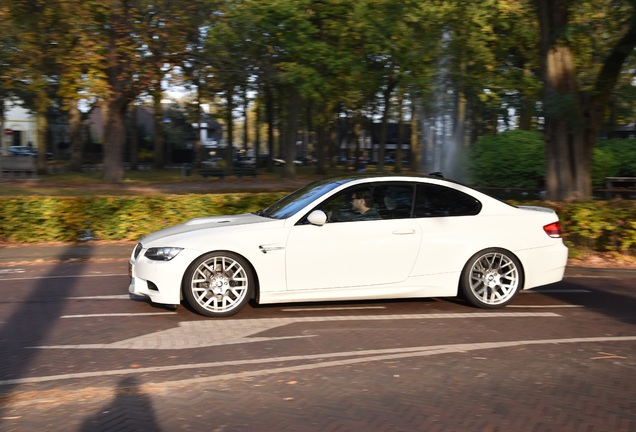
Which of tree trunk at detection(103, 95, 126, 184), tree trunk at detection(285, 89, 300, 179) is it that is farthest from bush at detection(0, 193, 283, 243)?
tree trunk at detection(285, 89, 300, 179)

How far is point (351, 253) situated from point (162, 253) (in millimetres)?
1996

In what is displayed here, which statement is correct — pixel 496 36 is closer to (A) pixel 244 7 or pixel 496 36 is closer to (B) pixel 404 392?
(A) pixel 244 7

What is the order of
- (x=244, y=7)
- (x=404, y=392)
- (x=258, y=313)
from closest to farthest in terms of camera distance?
(x=404, y=392) < (x=258, y=313) < (x=244, y=7)

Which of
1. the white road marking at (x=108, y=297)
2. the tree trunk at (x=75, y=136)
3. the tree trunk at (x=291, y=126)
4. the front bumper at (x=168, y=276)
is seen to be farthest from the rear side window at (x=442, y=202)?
the tree trunk at (x=75, y=136)

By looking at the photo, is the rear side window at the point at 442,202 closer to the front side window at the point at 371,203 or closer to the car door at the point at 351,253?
the front side window at the point at 371,203

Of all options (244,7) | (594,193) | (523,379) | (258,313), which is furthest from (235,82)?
(523,379)

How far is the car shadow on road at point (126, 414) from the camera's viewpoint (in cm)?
452

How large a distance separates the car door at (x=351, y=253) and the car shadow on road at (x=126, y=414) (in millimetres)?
2697

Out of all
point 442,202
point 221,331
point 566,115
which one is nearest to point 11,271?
point 221,331

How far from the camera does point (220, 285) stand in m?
7.55

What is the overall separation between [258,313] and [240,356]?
5.47 ft

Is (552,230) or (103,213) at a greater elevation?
(552,230)

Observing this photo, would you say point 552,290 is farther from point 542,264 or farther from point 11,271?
point 11,271

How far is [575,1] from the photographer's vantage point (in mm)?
14508
